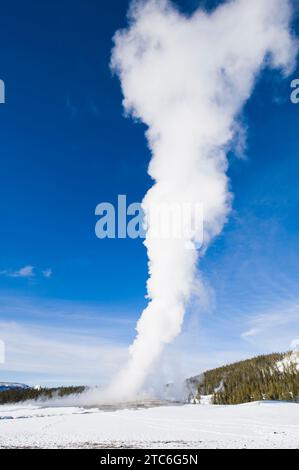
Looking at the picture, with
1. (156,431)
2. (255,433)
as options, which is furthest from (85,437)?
(255,433)

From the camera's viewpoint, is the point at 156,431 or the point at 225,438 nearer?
the point at 225,438

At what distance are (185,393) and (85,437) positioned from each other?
132032 millimetres
